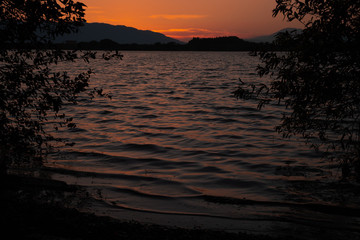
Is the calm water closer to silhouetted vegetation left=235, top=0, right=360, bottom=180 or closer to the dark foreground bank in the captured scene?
the dark foreground bank

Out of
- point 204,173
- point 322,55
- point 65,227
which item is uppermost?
point 322,55

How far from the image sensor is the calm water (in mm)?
9391

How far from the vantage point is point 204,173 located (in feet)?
43.9

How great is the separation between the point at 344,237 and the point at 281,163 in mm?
6615

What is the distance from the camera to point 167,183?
40.1 feet

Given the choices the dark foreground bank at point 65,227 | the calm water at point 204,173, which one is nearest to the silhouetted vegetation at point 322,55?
the calm water at point 204,173

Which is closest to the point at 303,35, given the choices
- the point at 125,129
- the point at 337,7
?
the point at 337,7

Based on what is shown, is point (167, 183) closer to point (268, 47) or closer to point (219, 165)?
point (219, 165)

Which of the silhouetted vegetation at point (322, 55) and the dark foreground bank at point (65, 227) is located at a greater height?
the silhouetted vegetation at point (322, 55)

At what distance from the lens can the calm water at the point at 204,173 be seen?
30.8ft

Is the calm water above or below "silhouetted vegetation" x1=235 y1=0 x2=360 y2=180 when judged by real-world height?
below

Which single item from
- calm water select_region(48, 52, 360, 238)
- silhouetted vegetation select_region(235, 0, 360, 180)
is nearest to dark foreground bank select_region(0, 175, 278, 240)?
calm water select_region(48, 52, 360, 238)

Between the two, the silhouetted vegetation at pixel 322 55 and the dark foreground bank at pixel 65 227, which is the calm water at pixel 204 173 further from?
the silhouetted vegetation at pixel 322 55

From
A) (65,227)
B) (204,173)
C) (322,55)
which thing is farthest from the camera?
(204,173)
